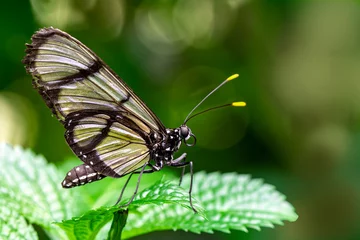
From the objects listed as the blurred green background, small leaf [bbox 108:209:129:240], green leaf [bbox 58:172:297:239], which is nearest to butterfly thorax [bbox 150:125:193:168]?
green leaf [bbox 58:172:297:239]

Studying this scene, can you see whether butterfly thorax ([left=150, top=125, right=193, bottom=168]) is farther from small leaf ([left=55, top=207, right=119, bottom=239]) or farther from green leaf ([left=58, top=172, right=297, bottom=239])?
small leaf ([left=55, top=207, right=119, bottom=239])

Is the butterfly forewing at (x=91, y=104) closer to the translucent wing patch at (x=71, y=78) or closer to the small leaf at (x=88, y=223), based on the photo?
the translucent wing patch at (x=71, y=78)

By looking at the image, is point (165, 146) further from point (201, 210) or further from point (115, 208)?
point (115, 208)

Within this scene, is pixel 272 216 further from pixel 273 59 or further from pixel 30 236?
pixel 273 59

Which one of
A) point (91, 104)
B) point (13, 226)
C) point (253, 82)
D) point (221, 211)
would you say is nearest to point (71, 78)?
point (91, 104)

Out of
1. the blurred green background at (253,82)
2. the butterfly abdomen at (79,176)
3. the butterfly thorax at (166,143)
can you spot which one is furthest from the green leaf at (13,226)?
the blurred green background at (253,82)

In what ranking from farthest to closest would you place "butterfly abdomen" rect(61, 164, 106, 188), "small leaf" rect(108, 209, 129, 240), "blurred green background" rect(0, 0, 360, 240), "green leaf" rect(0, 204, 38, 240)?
"blurred green background" rect(0, 0, 360, 240), "butterfly abdomen" rect(61, 164, 106, 188), "green leaf" rect(0, 204, 38, 240), "small leaf" rect(108, 209, 129, 240)

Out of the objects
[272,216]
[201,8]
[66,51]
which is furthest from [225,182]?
[201,8]
